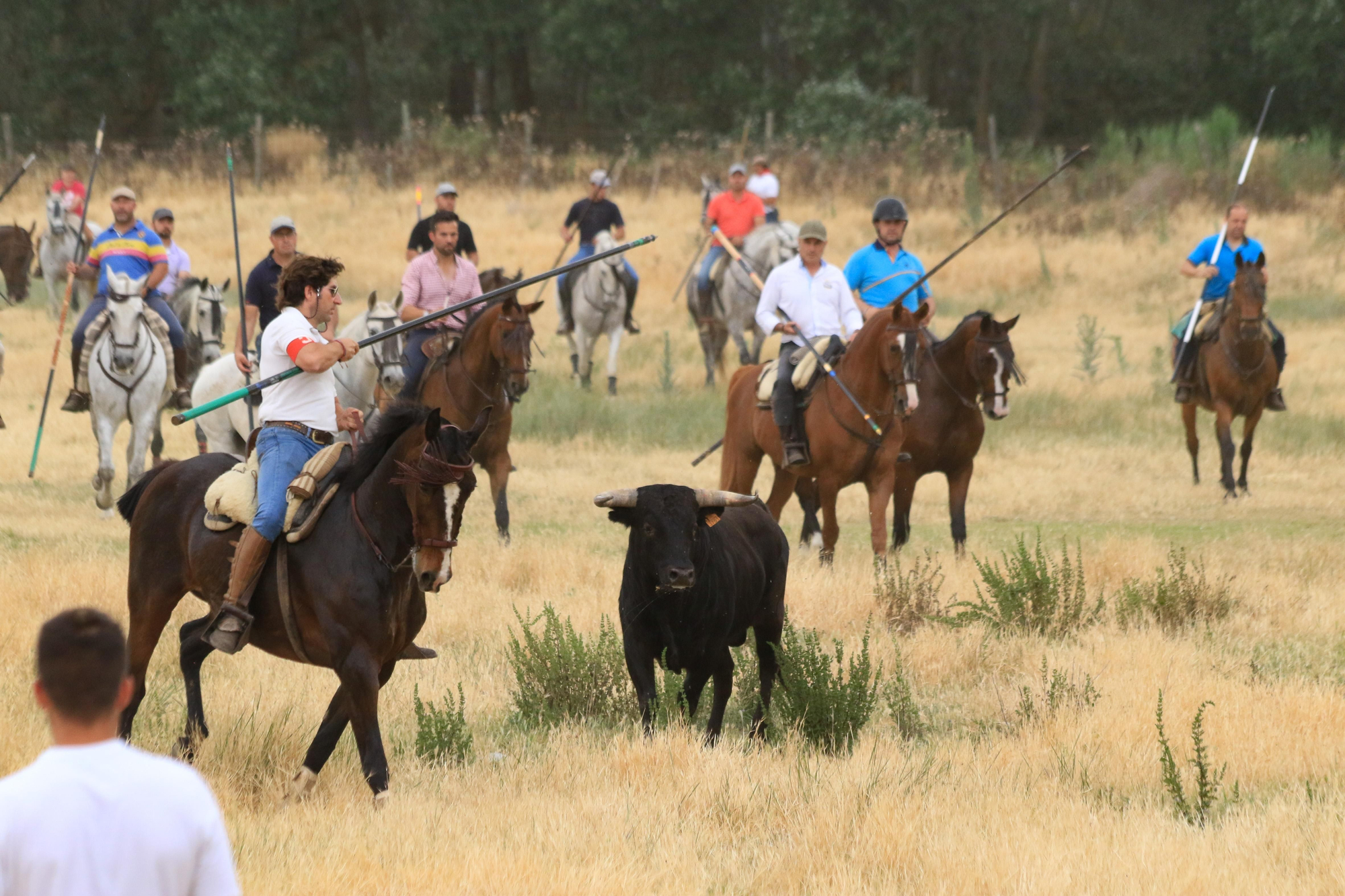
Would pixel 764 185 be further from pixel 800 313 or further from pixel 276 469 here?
pixel 276 469

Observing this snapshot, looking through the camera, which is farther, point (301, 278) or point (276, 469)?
point (301, 278)

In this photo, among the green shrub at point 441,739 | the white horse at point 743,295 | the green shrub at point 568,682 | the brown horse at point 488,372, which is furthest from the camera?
the white horse at point 743,295

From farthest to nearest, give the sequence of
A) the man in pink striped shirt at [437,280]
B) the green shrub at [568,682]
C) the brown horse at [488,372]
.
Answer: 1. the man in pink striped shirt at [437,280]
2. the brown horse at [488,372]
3. the green shrub at [568,682]

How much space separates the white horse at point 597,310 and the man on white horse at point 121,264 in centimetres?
844

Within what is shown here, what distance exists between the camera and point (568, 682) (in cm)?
783

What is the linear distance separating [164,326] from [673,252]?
1751 cm

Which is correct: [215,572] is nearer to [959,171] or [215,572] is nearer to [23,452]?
[23,452]

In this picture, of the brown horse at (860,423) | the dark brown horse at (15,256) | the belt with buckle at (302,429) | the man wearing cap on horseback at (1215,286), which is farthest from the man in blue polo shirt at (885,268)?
the dark brown horse at (15,256)

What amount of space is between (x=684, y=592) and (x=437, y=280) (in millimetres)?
6502

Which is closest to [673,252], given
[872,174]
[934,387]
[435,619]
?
[872,174]

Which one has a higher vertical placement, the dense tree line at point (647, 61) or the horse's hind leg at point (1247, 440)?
the dense tree line at point (647, 61)

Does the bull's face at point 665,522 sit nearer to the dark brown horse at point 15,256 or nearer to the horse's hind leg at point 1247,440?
the horse's hind leg at point 1247,440

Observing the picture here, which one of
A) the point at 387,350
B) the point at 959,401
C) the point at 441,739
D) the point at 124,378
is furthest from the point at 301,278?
the point at 124,378

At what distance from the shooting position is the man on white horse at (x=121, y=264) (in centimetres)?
1360
